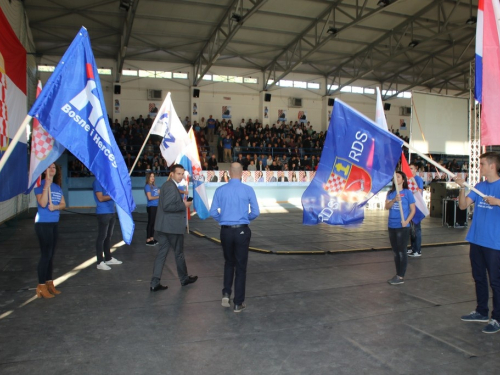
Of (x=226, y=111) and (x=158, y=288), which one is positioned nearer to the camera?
(x=158, y=288)

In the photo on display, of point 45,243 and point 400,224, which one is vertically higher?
point 400,224

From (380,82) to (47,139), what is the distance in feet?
107

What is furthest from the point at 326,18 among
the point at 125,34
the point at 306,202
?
the point at 306,202

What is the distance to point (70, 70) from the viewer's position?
4.34 m

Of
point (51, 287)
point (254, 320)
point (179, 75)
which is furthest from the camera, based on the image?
point (179, 75)

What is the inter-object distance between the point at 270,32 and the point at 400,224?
19.8 m

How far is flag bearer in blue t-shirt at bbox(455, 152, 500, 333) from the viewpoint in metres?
4.68

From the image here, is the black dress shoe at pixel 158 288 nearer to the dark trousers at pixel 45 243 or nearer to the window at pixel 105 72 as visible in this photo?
the dark trousers at pixel 45 243


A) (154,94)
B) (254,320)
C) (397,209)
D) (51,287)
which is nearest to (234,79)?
(154,94)

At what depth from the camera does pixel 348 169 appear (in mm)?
6219

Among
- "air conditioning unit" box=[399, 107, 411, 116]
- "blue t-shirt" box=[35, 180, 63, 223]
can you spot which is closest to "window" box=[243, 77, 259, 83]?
"air conditioning unit" box=[399, 107, 411, 116]

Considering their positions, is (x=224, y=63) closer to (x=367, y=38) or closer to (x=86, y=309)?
(x=367, y=38)

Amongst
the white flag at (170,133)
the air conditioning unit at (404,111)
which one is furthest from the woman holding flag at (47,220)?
the air conditioning unit at (404,111)

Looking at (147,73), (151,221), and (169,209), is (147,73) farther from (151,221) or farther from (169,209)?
(169,209)
